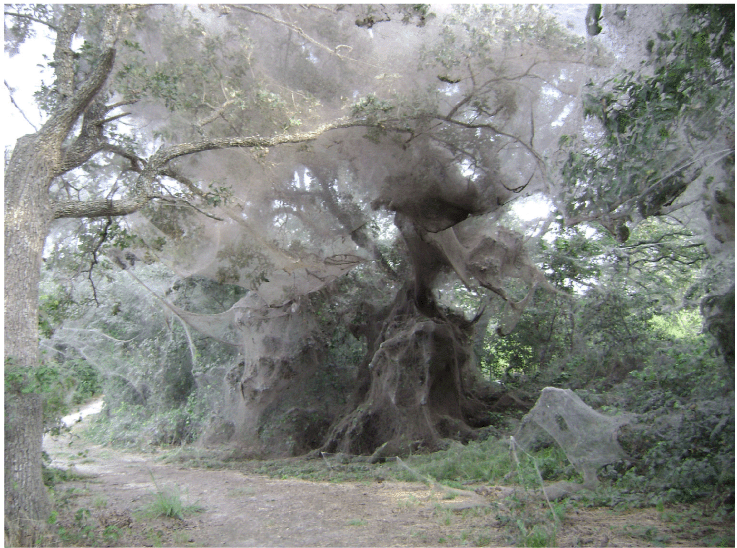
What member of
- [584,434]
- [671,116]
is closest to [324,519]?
[584,434]

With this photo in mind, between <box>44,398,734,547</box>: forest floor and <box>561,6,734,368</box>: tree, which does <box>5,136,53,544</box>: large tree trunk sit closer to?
<box>44,398,734,547</box>: forest floor

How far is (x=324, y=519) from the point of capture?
479 cm

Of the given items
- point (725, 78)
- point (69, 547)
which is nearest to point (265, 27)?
point (725, 78)

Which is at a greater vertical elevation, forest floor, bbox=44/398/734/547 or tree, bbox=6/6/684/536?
tree, bbox=6/6/684/536

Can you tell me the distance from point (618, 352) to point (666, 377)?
337cm

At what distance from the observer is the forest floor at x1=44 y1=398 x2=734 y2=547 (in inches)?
153

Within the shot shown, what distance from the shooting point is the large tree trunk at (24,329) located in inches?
149

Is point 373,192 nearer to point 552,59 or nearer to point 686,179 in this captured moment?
point 552,59

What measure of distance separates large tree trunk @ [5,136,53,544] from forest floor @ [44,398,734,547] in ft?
1.21

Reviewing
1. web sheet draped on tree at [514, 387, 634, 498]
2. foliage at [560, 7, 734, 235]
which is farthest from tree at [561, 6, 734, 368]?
web sheet draped on tree at [514, 387, 634, 498]

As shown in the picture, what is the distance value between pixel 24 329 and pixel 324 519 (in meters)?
3.03

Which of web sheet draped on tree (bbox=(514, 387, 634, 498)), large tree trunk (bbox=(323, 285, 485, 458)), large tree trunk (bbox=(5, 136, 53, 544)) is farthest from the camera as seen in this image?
large tree trunk (bbox=(323, 285, 485, 458))

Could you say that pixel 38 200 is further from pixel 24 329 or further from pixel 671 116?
pixel 671 116

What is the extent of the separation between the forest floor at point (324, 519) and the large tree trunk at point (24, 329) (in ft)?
1.21
